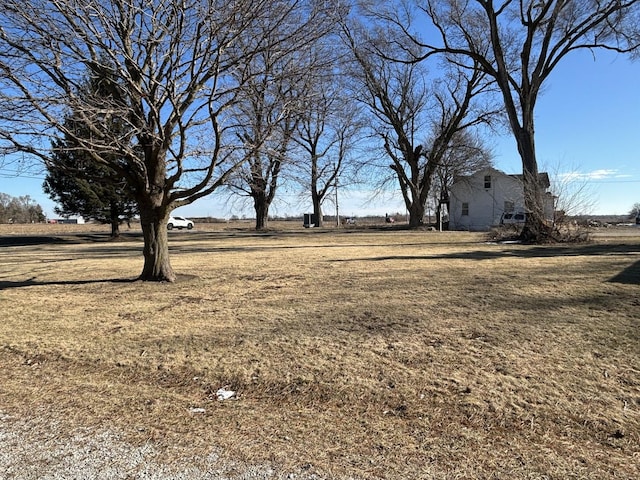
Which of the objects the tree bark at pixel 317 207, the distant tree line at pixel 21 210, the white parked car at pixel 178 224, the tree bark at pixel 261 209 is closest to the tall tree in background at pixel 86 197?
the tree bark at pixel 261 209

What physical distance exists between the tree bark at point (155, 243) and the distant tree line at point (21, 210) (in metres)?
90.6

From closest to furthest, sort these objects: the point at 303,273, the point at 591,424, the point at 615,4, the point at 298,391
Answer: the point at 591,424 → the point at 298,391 → the point at 303,273 → the point at 615,4

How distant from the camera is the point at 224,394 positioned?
3.71m

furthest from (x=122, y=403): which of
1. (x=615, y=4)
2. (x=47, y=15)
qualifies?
(x=615, y=4)

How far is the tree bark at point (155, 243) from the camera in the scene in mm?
9070

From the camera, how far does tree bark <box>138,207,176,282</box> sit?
9.07 m

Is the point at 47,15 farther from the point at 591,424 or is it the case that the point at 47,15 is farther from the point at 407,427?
the point at 591,424

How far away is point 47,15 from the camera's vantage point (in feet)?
23.2

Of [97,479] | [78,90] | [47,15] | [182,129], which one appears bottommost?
[97,479]

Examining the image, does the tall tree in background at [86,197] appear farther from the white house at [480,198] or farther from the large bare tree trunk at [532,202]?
the white house at [480,198]

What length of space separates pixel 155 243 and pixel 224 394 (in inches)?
244

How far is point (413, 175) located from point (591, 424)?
3527 centimetres

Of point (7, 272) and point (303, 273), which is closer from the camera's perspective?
point (303, 273)

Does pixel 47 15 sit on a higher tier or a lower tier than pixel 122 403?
higher
